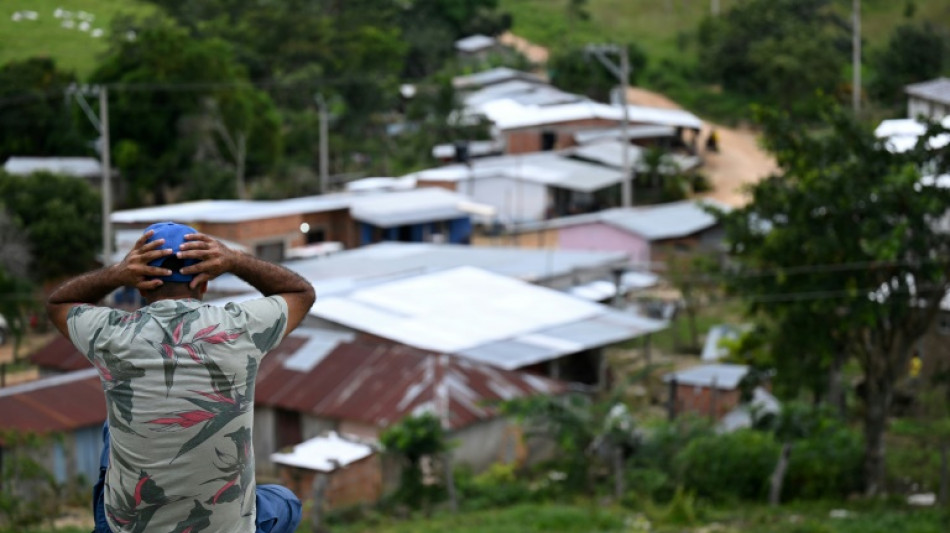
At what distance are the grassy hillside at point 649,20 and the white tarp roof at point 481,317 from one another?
34.4 metres

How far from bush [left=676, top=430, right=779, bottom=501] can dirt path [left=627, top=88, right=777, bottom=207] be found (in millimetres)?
21515

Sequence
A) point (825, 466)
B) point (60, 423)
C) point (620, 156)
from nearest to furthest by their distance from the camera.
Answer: point (825, 466), point (60, 423), point (620, 156)

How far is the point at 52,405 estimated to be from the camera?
1459 cm

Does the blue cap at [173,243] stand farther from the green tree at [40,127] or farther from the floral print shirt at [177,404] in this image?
the green tree at [40,127]

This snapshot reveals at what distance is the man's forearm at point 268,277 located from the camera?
2707mm

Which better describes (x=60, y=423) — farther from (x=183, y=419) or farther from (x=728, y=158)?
(x=728, y=158)

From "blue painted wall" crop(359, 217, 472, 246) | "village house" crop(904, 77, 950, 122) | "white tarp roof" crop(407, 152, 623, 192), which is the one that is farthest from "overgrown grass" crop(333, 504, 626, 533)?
"village house" crop(904, 77, 950, 122)

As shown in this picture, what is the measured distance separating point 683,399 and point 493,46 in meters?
37.1

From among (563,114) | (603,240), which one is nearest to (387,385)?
(603,240)

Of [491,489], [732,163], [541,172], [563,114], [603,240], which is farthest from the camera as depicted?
[732,163]

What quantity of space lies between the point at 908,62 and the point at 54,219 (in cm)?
3061

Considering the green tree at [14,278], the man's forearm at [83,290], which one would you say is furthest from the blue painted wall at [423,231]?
the man's forearm at [83,290]

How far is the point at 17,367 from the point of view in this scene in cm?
1997

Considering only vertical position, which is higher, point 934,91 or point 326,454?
point 934,91
